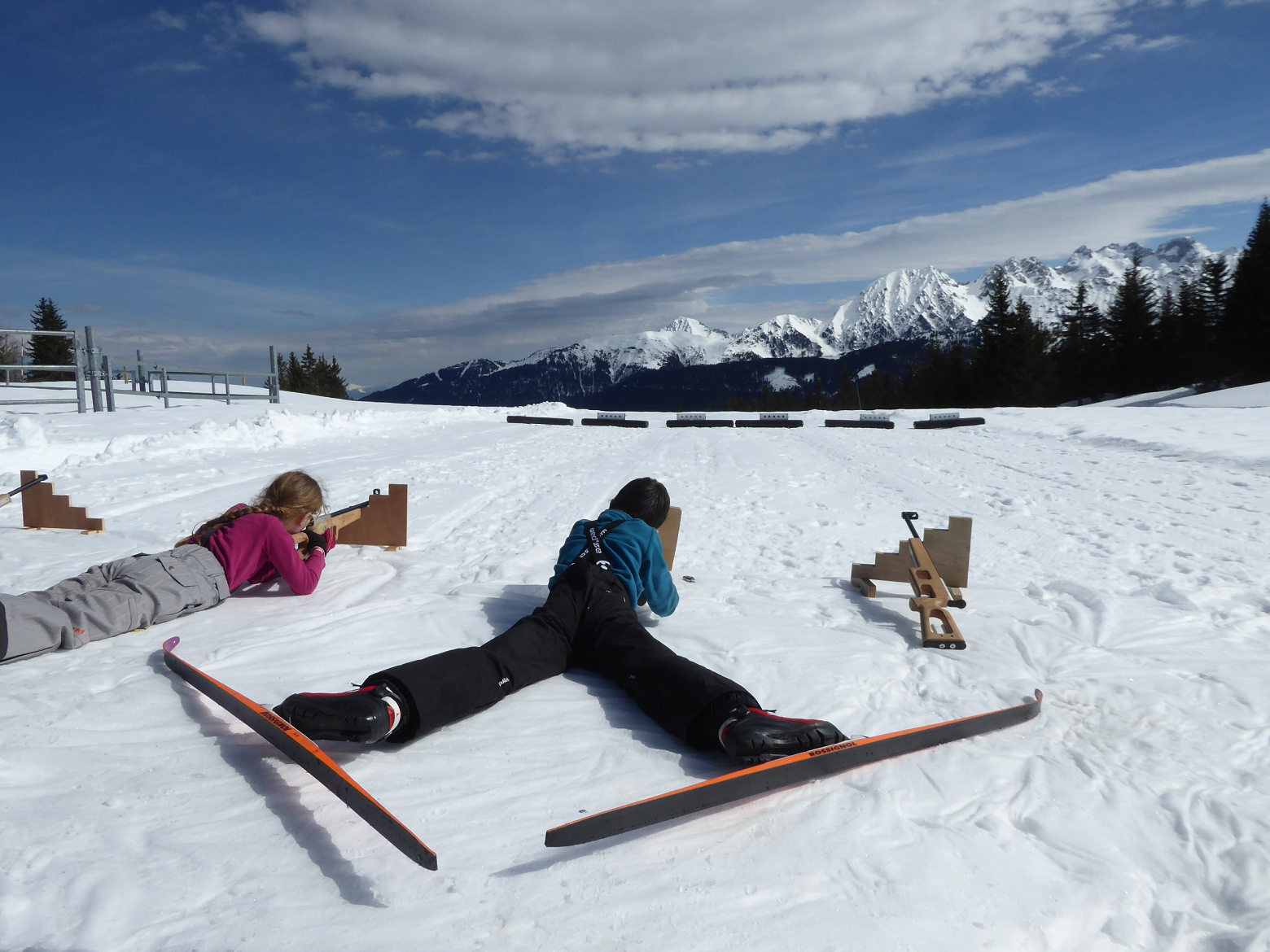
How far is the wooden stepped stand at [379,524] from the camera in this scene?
5738mm

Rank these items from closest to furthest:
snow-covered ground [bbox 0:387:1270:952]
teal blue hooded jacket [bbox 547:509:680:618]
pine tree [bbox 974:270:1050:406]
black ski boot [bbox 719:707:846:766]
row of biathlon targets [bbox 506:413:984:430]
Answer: snow-covered ground [bbox 0:387:1270:952]
black ski boot [bbox 719:707:846:766]
teal blue hooded jacket [bbox 547:509:680:618]
row of biathlon targets [bbox 506:413:984:430]
pine tree [bbox 974:270:1050:406]

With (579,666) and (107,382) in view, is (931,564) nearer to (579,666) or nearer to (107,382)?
(579,666)

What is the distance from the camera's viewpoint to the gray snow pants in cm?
326

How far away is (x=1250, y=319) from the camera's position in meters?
36.2

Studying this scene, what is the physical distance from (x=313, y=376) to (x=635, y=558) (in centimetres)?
7649

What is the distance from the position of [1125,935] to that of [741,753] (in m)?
Result: 1.14

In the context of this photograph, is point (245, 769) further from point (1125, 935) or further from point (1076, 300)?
point (1076, 300)

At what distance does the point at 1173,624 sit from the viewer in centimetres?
406

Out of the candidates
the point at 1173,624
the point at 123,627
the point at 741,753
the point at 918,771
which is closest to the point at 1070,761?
the point at 918,771

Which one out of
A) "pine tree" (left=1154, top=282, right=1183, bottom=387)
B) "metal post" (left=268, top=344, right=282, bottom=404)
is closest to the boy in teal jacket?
"metal post" (left=268, top=344, right=282, bottom=404)

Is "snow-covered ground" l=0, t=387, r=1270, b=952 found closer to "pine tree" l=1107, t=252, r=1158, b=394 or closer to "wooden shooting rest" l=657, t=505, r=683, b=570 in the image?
"wooden shooting rest" l=657, t=505, r=683, b=570

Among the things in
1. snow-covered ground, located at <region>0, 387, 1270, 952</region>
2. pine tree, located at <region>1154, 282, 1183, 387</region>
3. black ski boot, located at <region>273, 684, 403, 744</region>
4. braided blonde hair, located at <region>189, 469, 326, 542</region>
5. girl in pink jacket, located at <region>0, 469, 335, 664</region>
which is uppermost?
pine tree, located at <region>1154, 282, 1183, 387</region>

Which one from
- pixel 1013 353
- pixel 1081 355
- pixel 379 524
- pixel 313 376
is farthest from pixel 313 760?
pixel 313 376

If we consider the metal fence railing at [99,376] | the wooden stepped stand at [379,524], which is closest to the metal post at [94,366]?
the metal fence railing at [99,376]
